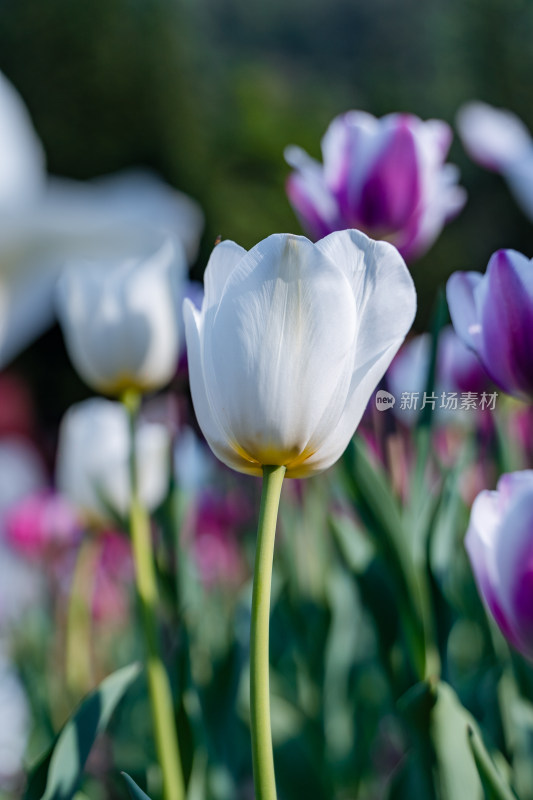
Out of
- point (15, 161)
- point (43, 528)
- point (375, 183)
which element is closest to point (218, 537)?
point (43, 528)

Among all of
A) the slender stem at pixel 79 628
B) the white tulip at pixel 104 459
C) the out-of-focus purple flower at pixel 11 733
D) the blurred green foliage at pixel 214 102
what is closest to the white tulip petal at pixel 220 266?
the white tulip at pixel 104 459

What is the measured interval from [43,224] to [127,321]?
14.2 inches

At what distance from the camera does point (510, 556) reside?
0.94 feet

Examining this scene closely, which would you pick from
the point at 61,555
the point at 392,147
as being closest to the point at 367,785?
the point at 392,147

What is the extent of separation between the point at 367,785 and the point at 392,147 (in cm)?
46

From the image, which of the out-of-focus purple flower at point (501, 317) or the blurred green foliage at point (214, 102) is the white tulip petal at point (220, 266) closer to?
the out-of-focus purple flower at point (501, 317)

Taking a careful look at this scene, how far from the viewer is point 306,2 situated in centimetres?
2162

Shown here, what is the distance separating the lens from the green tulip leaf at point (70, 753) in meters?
0.32

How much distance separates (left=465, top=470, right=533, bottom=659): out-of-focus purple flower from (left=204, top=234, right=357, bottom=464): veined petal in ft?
0.22

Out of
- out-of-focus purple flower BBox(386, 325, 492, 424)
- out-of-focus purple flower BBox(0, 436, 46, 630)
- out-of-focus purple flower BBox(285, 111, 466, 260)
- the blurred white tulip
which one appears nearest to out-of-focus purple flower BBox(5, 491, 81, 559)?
out-of-focus purple flower BBox(0, 436, 46, 630)

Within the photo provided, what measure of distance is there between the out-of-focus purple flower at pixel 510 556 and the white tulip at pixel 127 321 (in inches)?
11.0

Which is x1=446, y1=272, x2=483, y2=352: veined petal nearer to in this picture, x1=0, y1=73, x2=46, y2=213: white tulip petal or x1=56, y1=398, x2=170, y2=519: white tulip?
x1=0, y1=73, x2=46, y2=213: white tulip petal

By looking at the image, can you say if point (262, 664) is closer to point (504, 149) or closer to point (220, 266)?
point (220, 266)

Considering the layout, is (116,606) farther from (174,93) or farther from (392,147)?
(174,93)
